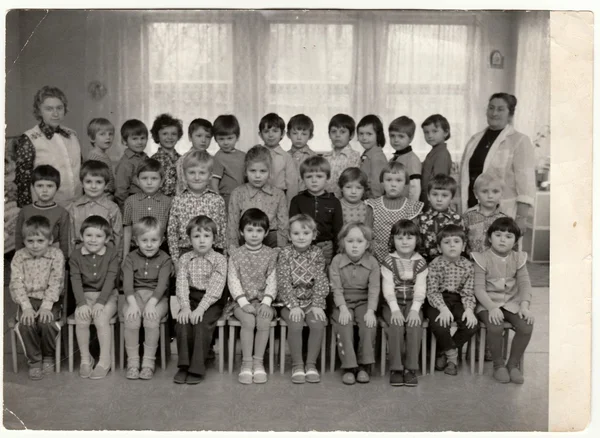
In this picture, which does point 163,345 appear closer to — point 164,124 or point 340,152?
point 164,124

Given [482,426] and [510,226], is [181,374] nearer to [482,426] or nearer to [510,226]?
[482,426]

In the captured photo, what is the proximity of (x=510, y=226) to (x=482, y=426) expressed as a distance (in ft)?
3.70

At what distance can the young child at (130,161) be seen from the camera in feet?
13.6

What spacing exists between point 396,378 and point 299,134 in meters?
1.64

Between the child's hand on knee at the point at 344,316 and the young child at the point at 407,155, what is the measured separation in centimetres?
91

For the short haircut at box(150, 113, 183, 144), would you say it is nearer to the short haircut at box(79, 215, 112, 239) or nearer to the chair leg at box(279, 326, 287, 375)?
the short haircut at box(79, 215, 112, 239)

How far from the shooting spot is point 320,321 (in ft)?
11.8

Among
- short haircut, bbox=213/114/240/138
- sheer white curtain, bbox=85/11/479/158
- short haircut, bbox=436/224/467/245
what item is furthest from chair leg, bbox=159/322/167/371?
sheer white curtain, bbox=85/11/479/158

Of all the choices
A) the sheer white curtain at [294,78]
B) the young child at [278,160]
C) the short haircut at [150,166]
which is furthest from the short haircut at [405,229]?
the sheer white curtain at [294,78]

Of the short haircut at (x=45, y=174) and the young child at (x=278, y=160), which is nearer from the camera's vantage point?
the short haircut at (x=45, y=174)

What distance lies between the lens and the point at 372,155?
4.28m

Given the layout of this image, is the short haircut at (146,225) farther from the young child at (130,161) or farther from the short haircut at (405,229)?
the short haircut at (405,229)

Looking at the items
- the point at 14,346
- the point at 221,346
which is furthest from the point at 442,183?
the point at 14,346

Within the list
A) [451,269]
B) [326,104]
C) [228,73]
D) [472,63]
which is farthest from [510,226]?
[228,73]
